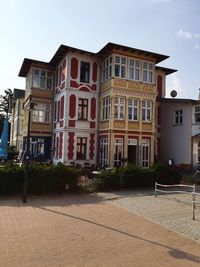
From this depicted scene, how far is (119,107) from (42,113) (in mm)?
8710

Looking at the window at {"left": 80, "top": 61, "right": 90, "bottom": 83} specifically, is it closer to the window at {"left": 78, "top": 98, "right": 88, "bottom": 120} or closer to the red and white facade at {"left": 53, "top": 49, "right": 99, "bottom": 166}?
the red and white facade at {"left": 53, "top": 49, "right": 99, "bottom": 166}

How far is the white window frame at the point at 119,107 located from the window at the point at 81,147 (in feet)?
11.9

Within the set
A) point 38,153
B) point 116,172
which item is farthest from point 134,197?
point 38,153

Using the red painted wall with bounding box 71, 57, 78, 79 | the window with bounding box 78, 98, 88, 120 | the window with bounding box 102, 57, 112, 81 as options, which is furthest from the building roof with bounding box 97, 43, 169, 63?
the window with bounding box 78, 98, 88, 120

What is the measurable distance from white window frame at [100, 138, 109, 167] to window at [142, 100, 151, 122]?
3886mm

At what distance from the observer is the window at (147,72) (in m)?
26.8

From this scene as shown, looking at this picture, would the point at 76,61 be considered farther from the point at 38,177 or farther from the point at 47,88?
the point at 38,177

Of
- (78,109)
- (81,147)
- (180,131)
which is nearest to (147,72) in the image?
(180,131)

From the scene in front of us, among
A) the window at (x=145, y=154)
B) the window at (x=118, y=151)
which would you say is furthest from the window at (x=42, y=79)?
the window at (x=145, y=154)

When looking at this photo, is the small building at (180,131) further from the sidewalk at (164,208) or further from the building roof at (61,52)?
the sidewalk at (164,208)

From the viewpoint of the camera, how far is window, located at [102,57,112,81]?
25.7 m

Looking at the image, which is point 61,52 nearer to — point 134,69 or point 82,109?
point 82,109

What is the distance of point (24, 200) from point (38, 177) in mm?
1961

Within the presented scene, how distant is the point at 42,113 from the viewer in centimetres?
3044
